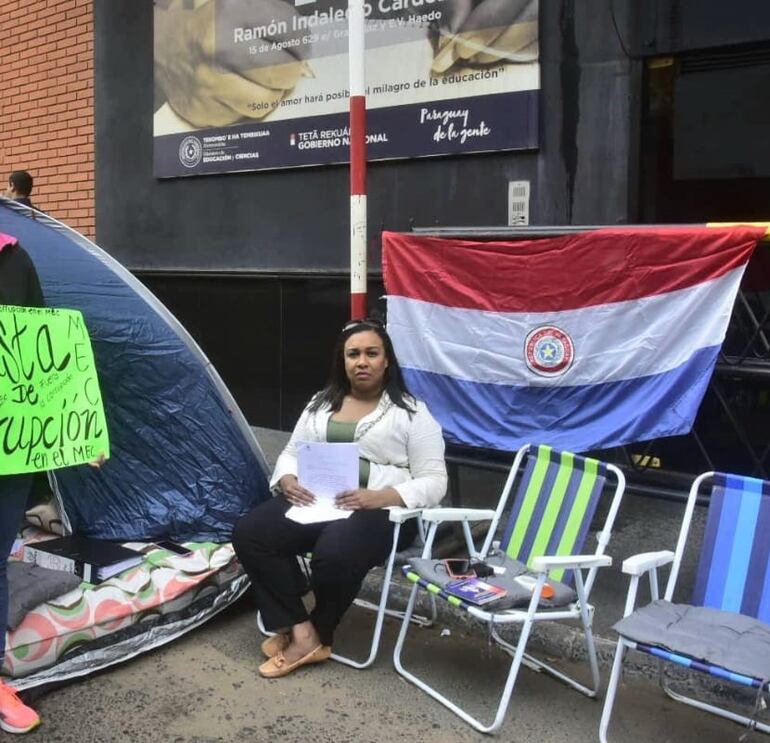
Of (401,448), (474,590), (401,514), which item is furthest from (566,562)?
(401,448)

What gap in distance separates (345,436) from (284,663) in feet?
3.28

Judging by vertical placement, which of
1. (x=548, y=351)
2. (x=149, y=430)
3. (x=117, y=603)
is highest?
(x=548, y=351)

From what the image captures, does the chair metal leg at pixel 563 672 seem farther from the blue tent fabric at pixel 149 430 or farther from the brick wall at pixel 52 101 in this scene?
the brick wall at pixel 52 101

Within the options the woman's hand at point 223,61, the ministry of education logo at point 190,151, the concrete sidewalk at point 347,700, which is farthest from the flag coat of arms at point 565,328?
the ministry of education logo at point 190,151

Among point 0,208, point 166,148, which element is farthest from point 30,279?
point 166,148

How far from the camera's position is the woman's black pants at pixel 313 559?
363 centimetres

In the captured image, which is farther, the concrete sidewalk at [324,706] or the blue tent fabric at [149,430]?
the blue tent fabric at [149,430]

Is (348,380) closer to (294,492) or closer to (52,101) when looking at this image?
(294,492)

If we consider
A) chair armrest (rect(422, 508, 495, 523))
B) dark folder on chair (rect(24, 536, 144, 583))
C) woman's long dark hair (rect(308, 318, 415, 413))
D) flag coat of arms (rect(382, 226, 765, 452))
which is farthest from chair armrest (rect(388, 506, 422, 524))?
dark folder on chair (rect(24, 536, 144, 583))

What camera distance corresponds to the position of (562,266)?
425cm

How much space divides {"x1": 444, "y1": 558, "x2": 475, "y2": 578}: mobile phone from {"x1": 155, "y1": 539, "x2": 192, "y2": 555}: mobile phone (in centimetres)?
142

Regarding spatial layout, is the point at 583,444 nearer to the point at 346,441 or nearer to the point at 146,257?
the point at 346,441

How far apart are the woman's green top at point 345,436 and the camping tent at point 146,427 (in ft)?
2.52

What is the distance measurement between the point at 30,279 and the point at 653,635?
8.21 ft
